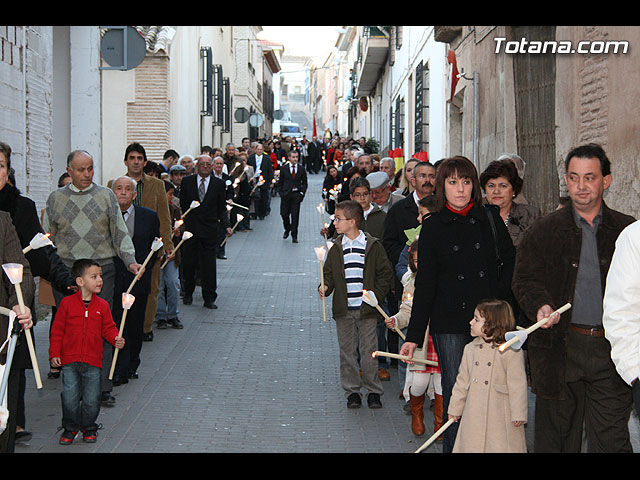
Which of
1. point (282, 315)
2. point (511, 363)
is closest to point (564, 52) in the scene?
point (282, 315)

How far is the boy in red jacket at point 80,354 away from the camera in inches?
268

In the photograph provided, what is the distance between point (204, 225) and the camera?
42.8 ft

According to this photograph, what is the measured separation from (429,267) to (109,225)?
11.2 feet

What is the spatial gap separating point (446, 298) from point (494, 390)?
0.60 metres

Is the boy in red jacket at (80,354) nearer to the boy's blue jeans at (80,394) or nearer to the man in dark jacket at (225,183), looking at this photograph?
the boy's blue jeans at (80,394)

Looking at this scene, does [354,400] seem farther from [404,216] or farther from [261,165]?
[261,165]

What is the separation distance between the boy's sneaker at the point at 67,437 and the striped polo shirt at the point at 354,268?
247cm

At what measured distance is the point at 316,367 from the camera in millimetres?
9664

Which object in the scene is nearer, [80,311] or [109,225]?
[80,311]

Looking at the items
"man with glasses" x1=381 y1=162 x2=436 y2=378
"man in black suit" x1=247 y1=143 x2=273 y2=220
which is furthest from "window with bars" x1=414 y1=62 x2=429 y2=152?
"man with glasses" x1=381 y1=162 x2=436 y2=378

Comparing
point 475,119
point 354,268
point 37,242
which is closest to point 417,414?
point 354,268


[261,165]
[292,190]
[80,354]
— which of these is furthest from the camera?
[261,165]
